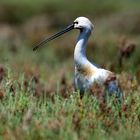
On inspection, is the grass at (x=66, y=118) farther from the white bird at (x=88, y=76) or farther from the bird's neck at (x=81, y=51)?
the bird's neck at (x=81, y=51)

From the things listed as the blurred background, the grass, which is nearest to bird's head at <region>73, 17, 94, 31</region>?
the blurred background

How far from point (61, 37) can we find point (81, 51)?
18.9m

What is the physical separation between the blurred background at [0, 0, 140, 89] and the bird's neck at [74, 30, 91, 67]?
86cm

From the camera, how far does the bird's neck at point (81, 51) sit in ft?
33.1

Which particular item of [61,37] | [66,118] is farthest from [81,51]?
[61,37]

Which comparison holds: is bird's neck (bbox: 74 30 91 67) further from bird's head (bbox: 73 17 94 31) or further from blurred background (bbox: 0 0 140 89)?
blurred background (bbox: 0 0 140 89)

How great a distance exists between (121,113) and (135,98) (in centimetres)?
83

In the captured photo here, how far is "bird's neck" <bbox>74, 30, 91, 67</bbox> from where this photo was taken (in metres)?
10.1

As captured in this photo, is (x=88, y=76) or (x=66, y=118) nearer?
(x=66, y=118)

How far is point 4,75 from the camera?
1049 centimetres

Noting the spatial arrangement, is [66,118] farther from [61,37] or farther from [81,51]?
[61,37]

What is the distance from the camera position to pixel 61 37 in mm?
29156

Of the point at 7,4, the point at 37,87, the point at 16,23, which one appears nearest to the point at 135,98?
the point at 37,87

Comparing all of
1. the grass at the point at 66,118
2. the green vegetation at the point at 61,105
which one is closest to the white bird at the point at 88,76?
the green vegetation at the point at 61,105
